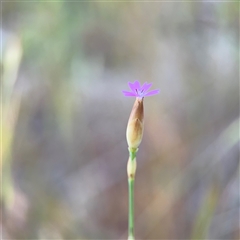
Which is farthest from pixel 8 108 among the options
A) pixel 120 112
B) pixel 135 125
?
pixel 135 125

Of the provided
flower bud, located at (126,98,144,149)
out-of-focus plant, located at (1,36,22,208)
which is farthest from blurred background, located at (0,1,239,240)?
flower bud, located at (126,98,144,149)

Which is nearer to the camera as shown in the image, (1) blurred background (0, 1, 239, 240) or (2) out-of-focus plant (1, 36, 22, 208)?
(2) out-of-focus plant (1, 36, 22, 208)

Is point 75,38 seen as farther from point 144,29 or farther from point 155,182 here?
point 155,182

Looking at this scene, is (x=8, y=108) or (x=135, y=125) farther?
(x=8, y=108)

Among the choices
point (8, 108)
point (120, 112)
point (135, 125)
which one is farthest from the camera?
point (120, 112)

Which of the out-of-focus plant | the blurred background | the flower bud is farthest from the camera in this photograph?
the blurred background

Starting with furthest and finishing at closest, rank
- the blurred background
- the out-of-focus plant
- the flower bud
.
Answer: the blurred background < the out-of-focus plant < the flower bud

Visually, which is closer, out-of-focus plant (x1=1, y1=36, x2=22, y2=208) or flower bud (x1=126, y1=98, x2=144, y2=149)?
flower bud (x1=126, y1=98, x2=144, y2=149)

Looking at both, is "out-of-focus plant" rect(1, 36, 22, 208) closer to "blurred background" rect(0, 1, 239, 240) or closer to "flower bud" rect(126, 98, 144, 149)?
"blurred background" rect(0, 1, 239, 240)

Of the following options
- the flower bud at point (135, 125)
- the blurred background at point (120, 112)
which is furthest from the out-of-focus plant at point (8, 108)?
the flower bud at point (135, 125)

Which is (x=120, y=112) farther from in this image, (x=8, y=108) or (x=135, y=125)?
(x=135, y=125)
